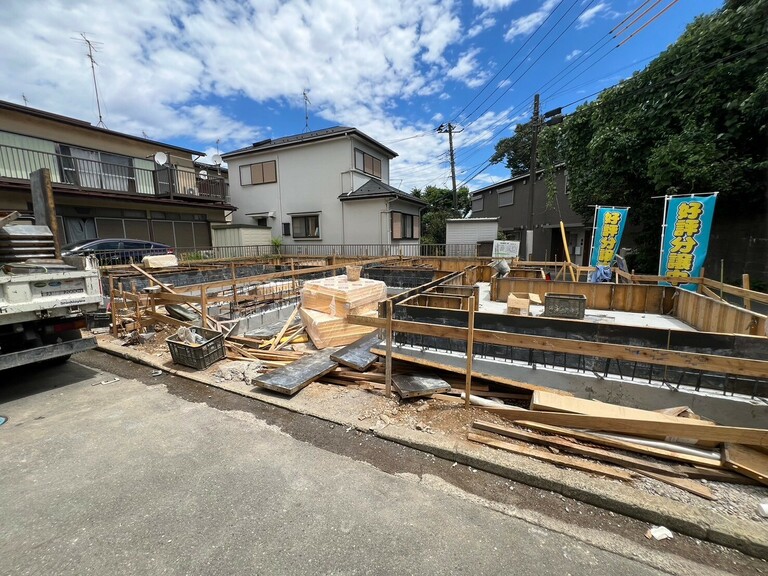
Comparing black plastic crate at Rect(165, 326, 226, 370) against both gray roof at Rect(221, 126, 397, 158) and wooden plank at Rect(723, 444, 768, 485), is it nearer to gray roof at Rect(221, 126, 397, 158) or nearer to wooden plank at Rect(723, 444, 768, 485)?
wooden plank at Rect(723, 444, 768, 485)

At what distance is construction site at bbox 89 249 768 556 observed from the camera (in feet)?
8.61

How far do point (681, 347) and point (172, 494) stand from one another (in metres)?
6.06

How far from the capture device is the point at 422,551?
6.77 feet

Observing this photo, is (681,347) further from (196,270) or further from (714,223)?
(196,270)

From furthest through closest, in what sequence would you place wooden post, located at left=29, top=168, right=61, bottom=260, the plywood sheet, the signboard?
1. the signboard
2. the plywood sheet
3. wooden post, located at left=29, top=168, right=61, bottom=260

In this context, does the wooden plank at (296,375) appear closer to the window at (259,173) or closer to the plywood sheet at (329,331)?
the plywood sheet at (329,331)

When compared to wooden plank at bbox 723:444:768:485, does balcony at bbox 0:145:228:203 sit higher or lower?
higher

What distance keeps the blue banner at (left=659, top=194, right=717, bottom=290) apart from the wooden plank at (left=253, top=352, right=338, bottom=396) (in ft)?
31.6

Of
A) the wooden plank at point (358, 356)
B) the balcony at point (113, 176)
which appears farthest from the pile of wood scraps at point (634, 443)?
the balcony at point (113, 176)

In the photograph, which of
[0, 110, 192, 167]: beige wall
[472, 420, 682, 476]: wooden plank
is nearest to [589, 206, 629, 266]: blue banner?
[472, 420, 682, 476]: wooden plank

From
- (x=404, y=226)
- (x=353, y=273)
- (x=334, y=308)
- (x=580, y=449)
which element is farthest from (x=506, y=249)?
(x=580, y=449)

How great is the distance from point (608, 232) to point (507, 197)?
590 inches

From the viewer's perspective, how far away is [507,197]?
2478cm

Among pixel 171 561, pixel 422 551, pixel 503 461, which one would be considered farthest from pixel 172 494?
pixel 503 461
